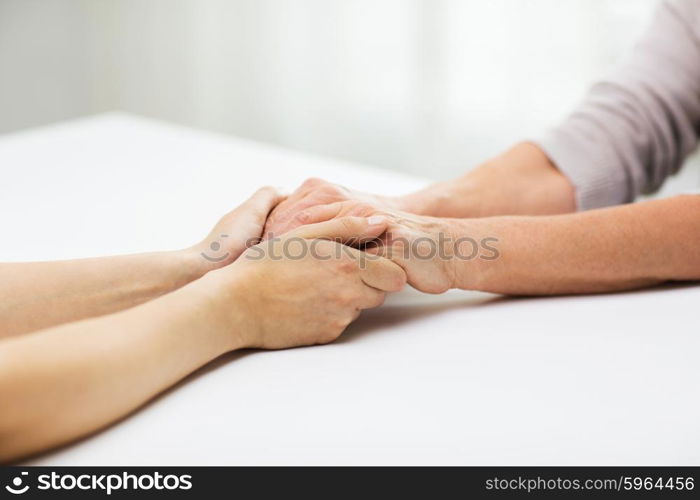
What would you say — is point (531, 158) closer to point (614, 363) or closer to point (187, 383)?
point (614, 363)

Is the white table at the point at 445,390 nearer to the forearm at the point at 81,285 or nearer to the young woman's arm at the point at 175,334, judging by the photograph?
the young woman's arm at the point at 175,334

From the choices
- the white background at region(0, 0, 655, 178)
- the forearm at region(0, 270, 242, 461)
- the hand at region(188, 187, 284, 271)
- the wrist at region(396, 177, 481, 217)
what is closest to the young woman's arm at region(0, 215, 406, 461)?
the forearm at region(0, 270, 242, 461)

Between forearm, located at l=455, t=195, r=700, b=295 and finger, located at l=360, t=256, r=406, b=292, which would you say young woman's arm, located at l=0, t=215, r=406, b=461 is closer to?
finger, located at l=360, t=256, r=406, b=292

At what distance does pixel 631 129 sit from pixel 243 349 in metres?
0.79

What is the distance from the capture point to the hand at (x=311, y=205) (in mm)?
990

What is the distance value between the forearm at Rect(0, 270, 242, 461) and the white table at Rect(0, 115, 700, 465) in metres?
0.02

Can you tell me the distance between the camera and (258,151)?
1.68 m

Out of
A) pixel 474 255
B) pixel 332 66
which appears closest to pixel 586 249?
pixel 474 255

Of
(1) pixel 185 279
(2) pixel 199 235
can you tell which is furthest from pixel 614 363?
(2) pixel 199 235

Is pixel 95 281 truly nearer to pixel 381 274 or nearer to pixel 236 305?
pixel 236 305

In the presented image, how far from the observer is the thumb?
92 centimetres

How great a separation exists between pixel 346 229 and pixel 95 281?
273mm

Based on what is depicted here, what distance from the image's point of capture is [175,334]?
766 mm
